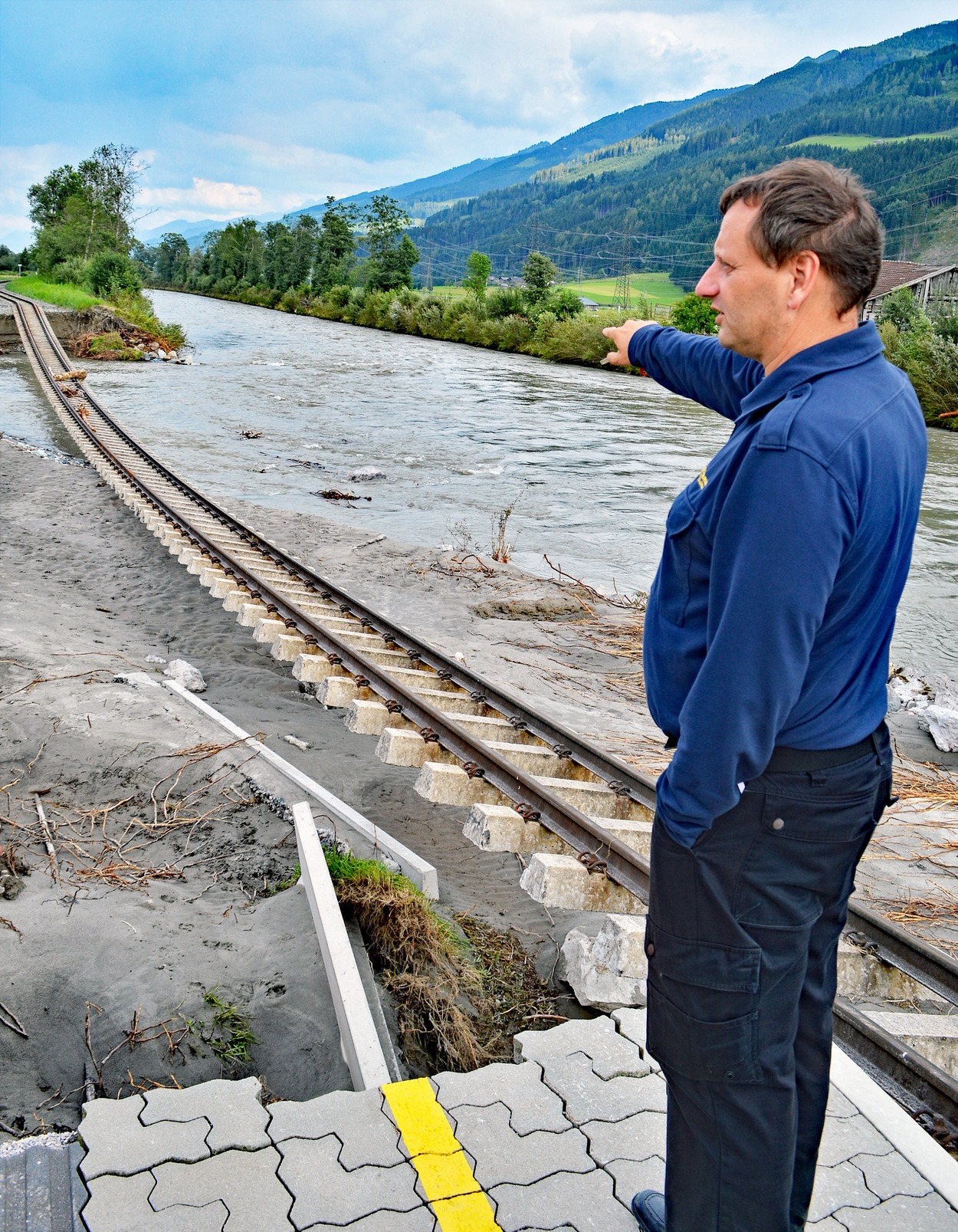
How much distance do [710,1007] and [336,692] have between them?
404 centimetres

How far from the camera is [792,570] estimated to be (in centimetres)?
150

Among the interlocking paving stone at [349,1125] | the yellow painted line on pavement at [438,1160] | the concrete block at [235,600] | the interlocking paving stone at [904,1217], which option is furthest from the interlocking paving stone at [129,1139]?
the concrete block at [235,600]

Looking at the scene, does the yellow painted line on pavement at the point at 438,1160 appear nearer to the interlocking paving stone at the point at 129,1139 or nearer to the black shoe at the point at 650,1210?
the black shoe at the point at 650,1210

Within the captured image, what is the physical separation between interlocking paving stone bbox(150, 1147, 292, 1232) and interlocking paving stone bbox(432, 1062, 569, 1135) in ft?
1.60

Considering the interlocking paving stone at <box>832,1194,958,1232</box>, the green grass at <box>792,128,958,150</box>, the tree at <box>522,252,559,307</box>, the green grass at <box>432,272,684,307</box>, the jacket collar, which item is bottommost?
the interlocking paving stone at <box>832,1194,958,1232</box>

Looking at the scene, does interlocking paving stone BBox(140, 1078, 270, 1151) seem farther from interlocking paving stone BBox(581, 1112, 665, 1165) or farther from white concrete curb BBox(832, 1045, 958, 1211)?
white concrete curb BBox(832, 1045, 958, 1211)

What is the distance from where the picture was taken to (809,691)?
5.50ft

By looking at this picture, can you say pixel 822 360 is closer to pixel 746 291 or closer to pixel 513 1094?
pixel 746 291

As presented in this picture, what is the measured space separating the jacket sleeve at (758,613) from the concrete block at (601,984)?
170cm

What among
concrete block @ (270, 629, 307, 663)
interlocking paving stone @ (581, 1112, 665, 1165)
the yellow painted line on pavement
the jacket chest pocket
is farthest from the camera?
Answer: concrete block @ (270, 629, 307, 663)

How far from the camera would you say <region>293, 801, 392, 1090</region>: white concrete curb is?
258cm

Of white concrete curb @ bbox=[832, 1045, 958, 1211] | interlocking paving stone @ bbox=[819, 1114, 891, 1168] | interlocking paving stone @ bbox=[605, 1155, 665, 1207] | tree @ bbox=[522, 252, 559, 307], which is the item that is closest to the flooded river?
white concrete curb @ bbox=[832, 1045, 958, 1211]

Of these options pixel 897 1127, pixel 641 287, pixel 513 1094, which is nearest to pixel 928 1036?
pixel 897 1127

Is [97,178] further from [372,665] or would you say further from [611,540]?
[372,665]
